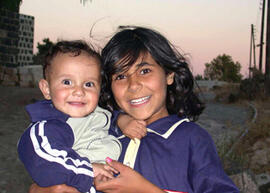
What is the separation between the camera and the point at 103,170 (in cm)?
184

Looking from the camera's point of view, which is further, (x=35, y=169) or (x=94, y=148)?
(x=94, y=148)

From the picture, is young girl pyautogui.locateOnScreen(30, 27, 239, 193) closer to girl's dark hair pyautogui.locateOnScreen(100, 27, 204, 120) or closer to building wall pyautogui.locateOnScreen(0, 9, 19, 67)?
girl's dark hair pyautogui.locateOnScreen(100, 27, 204, 120)

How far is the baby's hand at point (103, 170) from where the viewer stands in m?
1.83

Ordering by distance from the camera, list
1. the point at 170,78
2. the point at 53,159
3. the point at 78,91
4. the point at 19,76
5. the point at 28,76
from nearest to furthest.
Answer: the point at 53,159 → the point at 78,91 → the point at 170,78 → the point at 19,76 → the point at 28,76

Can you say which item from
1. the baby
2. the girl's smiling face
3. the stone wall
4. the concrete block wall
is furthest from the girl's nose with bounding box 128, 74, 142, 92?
the concrete block wall

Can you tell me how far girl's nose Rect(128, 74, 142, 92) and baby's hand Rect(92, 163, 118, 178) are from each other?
530 millimetres

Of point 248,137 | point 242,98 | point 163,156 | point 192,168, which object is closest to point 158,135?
point 163,156

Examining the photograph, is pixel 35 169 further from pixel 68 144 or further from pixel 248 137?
pixel 248 137

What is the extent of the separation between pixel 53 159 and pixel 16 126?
6.59 m

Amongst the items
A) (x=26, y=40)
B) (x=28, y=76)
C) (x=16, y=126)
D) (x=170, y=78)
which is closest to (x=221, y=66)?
(x=26, y=40)

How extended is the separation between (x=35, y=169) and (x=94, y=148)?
1.34ft

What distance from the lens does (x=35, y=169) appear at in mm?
1671

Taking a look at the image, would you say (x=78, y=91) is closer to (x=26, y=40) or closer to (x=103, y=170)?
(x=103, y=170)

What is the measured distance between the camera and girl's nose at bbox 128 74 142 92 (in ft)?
6.77
